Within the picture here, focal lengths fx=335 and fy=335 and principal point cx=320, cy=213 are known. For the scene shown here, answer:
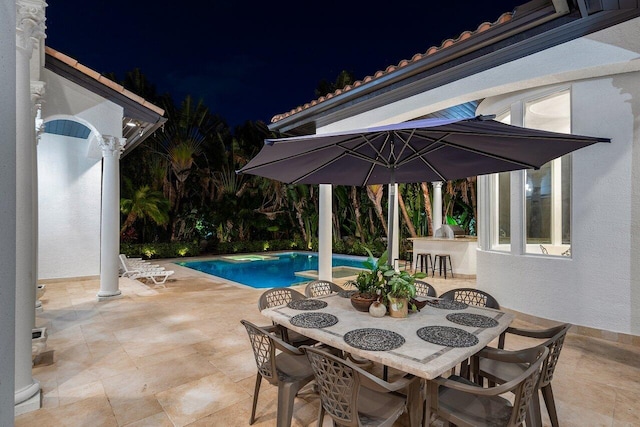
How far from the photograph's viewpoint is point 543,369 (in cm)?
225

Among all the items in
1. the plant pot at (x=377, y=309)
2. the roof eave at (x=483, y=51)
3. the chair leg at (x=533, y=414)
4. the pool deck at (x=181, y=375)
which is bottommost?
the pool deck at (x=181, y=375)

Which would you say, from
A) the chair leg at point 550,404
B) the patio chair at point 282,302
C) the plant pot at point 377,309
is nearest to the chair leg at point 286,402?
the patio chair at point 282,302

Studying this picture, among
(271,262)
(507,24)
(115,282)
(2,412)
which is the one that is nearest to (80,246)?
(115,282)

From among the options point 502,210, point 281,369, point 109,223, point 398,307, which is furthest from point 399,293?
point 109,223

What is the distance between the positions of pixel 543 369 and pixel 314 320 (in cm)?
165

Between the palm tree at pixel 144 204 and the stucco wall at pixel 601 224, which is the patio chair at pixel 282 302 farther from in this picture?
the palm tree at pixel 144 204

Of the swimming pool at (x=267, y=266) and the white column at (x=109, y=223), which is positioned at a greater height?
the white column at (x=109, y=223)

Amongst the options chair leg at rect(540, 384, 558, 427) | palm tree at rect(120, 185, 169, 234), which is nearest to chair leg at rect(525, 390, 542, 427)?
chair leg at rect(540, 384, 558, 427)

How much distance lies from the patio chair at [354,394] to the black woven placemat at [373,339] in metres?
0.21

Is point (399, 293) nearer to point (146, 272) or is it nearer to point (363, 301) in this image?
point (363, 301)

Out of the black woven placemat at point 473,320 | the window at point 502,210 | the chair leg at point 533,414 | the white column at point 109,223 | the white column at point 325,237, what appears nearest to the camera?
the chair leg at point 533,414

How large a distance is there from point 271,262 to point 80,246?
25.5 ft

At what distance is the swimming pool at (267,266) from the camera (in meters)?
11.8

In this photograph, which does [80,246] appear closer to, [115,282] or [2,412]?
[115,282]
